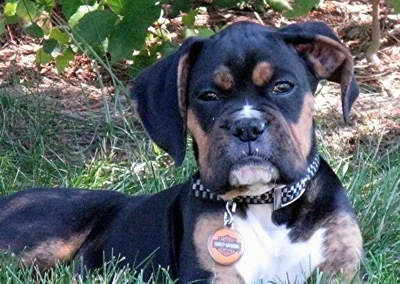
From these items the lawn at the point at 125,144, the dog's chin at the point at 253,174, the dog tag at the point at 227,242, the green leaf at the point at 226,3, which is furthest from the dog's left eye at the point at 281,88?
the green leaf at the point at 226,3

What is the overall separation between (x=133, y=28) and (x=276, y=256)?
7.89 feet

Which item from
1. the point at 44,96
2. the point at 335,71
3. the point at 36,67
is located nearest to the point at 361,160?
the point at 335,71

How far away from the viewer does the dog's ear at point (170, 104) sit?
4.57m

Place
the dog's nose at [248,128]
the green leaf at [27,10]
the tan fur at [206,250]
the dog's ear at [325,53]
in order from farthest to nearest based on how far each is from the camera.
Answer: the green leaf at [27,10]
the dog's ear at [325,53]
the tan fur at [206,250]
the dog's nose at [248,128]

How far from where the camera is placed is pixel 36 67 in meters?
8.91

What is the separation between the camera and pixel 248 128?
4203 millimetres

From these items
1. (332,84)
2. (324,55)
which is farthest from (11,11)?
(324,55)

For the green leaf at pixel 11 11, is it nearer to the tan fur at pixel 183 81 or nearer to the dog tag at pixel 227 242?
the tan fur at pixel 183 81

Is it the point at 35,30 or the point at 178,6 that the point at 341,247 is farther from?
the point at 35,30

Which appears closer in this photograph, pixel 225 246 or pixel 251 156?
pixel 251 156

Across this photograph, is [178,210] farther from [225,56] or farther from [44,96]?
[44,96]

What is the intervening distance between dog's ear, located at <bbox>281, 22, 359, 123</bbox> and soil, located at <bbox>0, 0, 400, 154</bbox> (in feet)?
6.23

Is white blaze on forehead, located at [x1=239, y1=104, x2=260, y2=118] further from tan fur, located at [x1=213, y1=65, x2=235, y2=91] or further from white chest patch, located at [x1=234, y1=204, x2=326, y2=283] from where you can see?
white chest patch, located at [x1=234, y1=204, x2=326, y2=283]

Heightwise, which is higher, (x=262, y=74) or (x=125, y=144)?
(x=262, y=74)
